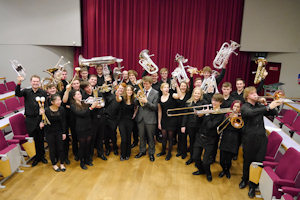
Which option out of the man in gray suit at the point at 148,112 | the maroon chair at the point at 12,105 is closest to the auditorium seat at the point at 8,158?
the maroon chair at the point at 12,105

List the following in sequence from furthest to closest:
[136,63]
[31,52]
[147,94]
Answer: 1. [136,63]
2. [31,52]
3. [147,94]

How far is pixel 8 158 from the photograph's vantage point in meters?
3.30

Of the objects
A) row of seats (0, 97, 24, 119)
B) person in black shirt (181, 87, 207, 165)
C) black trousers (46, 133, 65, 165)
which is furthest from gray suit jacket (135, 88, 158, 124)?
row of seats (0, 97, 24, 119)

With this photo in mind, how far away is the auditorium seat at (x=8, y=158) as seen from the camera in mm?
3277

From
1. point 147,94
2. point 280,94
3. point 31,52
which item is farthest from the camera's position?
point 31,52

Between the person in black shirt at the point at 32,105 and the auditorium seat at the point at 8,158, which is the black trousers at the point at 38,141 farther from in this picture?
the auditorium seat at the point at 8,158

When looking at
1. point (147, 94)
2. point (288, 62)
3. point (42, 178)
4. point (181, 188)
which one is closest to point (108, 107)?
point (147, 94)

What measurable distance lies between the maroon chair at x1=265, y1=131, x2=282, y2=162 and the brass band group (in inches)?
7.0

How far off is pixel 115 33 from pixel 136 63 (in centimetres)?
115

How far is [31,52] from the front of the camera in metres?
7.00

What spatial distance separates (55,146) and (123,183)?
1316mm

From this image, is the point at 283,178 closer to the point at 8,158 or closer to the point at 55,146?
the point at 55,146

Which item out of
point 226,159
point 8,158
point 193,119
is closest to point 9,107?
point 8,158

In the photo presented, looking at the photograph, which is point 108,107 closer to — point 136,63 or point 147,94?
point 147,94
